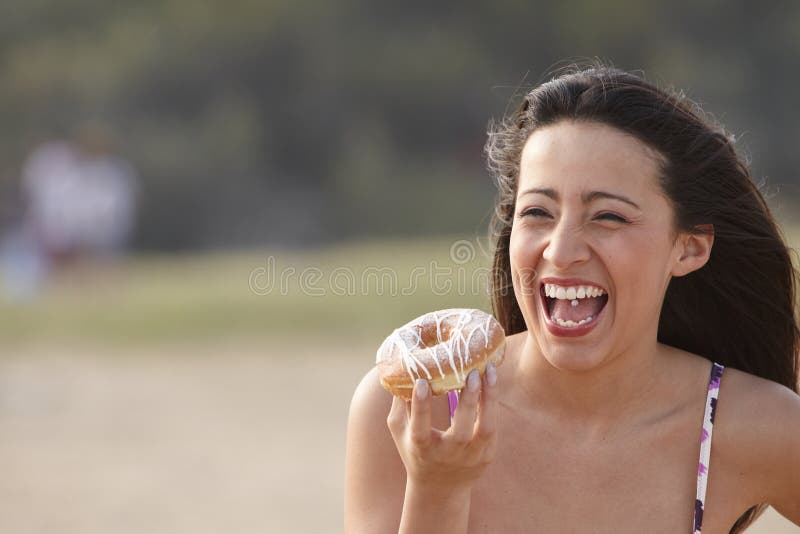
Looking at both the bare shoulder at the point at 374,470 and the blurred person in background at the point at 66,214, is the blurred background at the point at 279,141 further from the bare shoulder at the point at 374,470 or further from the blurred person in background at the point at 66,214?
the bare shoulder at the point at 374,470

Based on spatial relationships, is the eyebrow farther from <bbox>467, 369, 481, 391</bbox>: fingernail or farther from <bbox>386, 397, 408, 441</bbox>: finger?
<bbox>386, 397, 408, 441</bbox>: finger

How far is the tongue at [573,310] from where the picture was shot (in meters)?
2.83

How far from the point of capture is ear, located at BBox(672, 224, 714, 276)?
3059mm

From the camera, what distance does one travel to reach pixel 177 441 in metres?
9.48

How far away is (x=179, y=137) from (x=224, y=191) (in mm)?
1968

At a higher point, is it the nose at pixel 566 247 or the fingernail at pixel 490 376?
the nose at pixel 566 247

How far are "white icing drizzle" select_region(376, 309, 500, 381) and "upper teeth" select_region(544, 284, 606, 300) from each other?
0.16 metres

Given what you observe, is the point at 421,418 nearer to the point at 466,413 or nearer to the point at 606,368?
the point at 466,413

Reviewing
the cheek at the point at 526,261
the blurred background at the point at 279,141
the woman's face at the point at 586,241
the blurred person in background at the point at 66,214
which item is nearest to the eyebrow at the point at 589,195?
the woman's face at the point at 586,241

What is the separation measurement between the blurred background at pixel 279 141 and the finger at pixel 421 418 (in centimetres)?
1263

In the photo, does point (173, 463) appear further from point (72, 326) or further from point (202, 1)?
point (202, 1)

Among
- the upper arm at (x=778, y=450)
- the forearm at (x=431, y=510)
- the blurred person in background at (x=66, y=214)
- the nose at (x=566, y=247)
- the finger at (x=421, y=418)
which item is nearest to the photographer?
the finger at (x=421, y=418)

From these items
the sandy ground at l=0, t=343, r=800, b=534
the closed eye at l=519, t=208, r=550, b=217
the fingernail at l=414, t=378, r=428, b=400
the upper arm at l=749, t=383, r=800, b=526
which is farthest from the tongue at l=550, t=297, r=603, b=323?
the sandy ground at l=0, t=343, r=800, b=534

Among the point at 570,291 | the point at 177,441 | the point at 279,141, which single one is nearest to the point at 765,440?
the point at 570,291
